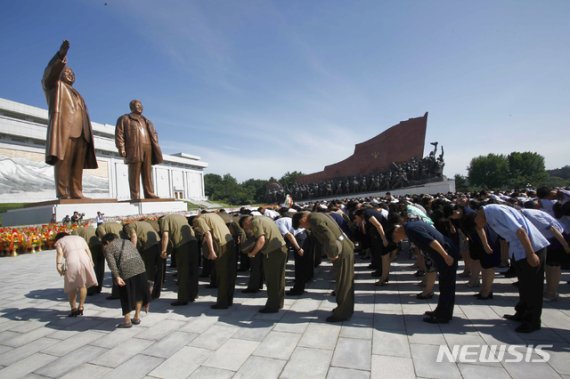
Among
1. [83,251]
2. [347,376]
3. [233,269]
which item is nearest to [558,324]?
[347,376]

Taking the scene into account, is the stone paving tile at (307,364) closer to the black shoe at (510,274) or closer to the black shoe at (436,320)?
the black shoe at (436,320)

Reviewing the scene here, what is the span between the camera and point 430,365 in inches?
93.0

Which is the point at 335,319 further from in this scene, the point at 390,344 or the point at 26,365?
the point at 26,365

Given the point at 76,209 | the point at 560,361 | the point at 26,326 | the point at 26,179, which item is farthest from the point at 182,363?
the point at 26,179

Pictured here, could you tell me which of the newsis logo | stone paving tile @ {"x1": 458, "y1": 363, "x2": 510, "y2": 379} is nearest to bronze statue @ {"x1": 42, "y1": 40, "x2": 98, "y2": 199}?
the newsis logo

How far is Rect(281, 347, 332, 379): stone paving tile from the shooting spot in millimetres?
2359

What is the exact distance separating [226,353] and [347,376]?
1.22 meters

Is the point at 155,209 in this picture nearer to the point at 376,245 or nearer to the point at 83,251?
the point at 83,251

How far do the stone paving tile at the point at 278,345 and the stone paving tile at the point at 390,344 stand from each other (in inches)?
32.2

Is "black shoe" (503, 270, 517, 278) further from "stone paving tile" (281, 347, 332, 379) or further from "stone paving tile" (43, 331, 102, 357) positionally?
"stone paving tile" (43, 331, 102, 357)

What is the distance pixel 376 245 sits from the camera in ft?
18.2

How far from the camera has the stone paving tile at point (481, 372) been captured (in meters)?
2.16

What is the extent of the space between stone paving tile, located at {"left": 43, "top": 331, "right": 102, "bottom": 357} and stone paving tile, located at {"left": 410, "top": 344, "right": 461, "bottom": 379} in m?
3.57

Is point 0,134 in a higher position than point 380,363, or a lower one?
higher
